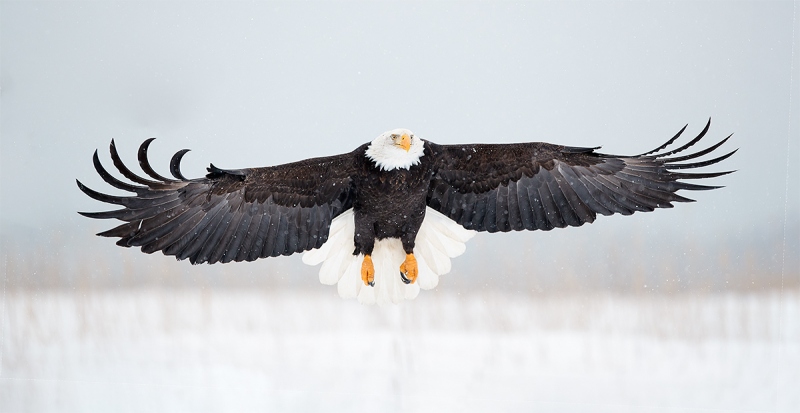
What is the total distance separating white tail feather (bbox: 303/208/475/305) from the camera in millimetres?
3463

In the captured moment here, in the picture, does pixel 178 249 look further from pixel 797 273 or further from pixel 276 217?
pixel 797 273

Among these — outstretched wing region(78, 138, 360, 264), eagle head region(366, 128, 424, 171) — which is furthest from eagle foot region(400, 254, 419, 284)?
eagle head region(366, 128, 424, 171)

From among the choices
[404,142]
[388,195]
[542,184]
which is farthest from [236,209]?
[542,184]

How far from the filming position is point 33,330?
466cm

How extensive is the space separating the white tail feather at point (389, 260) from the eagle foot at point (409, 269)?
0.10 m

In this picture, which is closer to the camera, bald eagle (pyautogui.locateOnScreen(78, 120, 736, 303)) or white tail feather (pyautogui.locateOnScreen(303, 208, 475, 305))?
bald eagle (pyautogui.locateOnScreen(78, 120, 736, 303))

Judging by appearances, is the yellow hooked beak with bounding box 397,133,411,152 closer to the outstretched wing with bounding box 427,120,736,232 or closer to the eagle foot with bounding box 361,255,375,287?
the outstretched wing with bounding box 427,120,736,232

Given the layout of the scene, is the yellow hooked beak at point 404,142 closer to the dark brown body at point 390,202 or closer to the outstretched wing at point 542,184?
the dark brown body at point 390,202

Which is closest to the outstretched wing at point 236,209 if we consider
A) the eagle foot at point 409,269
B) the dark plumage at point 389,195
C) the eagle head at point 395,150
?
the dark plumage at point 389,195

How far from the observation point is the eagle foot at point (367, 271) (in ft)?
10.8

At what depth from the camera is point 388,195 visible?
119 inches

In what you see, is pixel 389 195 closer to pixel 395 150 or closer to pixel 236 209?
pixel 395 150

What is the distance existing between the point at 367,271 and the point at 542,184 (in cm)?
86

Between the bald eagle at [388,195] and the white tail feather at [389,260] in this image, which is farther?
the white tail feather at [389,260]
